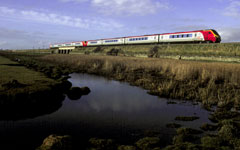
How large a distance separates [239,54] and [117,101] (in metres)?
26.8

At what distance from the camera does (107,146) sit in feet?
18.3

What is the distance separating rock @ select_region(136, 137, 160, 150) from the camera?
557 cm

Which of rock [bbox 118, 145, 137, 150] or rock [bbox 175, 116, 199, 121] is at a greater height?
rock [bbox 175, 116, 199, 121]

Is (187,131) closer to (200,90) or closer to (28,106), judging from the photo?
(200,90)

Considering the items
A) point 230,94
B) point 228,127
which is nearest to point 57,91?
point 228,127

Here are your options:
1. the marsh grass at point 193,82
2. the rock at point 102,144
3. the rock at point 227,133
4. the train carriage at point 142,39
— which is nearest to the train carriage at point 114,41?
the train carriage at point 142,39

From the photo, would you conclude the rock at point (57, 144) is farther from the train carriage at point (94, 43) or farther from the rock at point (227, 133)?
the train carriage at point (94, 43)

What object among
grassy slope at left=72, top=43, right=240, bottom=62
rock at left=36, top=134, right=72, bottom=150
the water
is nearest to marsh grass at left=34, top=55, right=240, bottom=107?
the water

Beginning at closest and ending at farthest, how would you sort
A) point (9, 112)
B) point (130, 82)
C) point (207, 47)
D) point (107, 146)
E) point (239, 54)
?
1. point (107, 146)
2. point (9, 112)
3. point (130, 82)
4. point (239, 54)
5. point (207, 47)

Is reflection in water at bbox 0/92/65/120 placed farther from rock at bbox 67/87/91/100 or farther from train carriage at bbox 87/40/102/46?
train carriage at bbox 87/40/102/46

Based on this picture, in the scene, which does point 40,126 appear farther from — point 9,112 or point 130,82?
point 130,82

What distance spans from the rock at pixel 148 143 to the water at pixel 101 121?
344mm

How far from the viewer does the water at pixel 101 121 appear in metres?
6.31

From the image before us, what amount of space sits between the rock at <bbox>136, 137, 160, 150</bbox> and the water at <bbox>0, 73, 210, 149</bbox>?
344 mm
